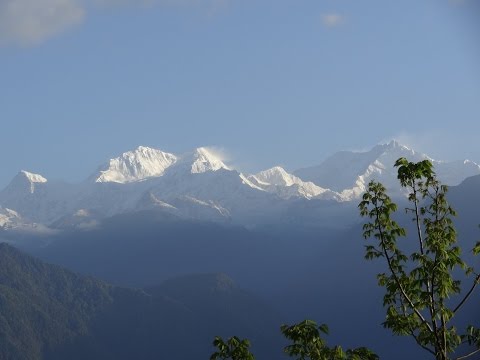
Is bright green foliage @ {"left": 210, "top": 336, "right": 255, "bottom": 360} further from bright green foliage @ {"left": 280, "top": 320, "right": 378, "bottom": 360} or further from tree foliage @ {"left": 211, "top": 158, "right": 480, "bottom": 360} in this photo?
bright green foliage @ {"left": 280, "top": 320, "right": 378, "bottom": 360}

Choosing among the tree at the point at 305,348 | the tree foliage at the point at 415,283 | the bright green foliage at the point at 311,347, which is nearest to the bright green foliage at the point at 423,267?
the tree foliage at the point at 415,283

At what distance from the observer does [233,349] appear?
37.4m

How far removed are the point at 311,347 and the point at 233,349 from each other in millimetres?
3281

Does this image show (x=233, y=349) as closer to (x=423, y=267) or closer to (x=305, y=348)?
(x=305, y=348)

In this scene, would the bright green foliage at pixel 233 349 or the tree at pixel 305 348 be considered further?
the bright green foliage at pixel 233 349

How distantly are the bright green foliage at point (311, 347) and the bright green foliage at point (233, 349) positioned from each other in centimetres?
174

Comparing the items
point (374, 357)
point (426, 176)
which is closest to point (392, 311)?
point (374, 357)

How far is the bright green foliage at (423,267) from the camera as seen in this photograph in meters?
34.5

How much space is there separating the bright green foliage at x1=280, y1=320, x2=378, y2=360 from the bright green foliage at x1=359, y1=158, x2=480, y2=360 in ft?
5.67

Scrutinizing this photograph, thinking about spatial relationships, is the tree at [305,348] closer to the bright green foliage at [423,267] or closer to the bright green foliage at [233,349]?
the bright green foliage at [233,349]

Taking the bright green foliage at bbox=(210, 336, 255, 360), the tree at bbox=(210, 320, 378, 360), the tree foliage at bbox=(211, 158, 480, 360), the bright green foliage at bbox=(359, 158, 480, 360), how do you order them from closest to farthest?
the bright green foliage at bbox=(359, 158, 480, 360)
the tree foliage at bbox=(211, 158, 480, 360)
the tree at bbox=(210, 320, 378, 360)
the bright green foliage at bbox=(210, 336, 255, 360)

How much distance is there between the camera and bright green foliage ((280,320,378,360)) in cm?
3612

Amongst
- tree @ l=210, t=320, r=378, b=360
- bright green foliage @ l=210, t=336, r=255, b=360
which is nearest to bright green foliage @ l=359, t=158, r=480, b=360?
tree @ l=210, t=320, r=378, b=360

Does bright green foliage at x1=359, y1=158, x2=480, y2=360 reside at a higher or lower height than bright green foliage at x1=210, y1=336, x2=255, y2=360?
higher
